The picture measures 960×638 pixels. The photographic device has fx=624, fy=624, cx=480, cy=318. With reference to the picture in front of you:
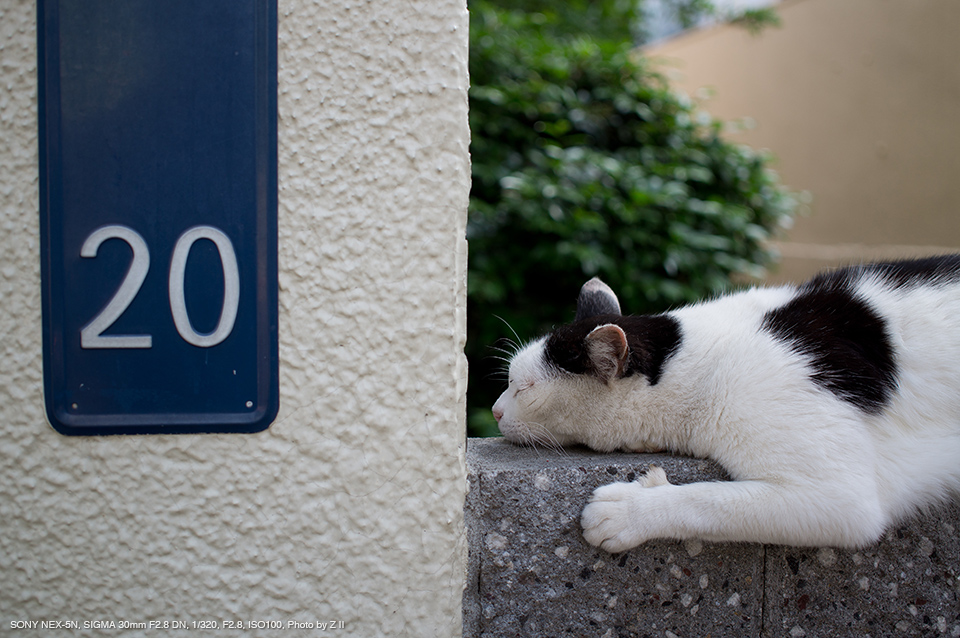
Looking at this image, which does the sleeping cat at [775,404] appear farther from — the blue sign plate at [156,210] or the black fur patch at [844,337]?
the blue sign plate at [156,210]

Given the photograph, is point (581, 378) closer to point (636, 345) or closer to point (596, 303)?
point (636, 345)

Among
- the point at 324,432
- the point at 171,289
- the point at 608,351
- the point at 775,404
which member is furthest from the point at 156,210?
the point at 775,404

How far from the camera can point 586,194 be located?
2988 mm

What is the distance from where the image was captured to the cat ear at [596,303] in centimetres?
192

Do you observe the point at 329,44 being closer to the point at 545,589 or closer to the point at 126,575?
the point at 126,575

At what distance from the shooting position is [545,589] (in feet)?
4.47

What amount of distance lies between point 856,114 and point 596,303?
679 centimetres

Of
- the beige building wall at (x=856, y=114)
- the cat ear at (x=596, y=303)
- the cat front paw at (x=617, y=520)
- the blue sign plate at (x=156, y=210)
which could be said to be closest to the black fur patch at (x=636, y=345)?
the cat ear at (x=596, y=303)

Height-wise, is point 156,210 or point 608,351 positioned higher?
point 156,210

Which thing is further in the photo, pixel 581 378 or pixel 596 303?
pixel 596 303

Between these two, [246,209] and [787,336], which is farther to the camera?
[787,336]

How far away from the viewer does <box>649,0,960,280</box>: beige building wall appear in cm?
625

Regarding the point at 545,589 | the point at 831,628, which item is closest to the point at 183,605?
the point at 545,589

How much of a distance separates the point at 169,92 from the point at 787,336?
146cm
